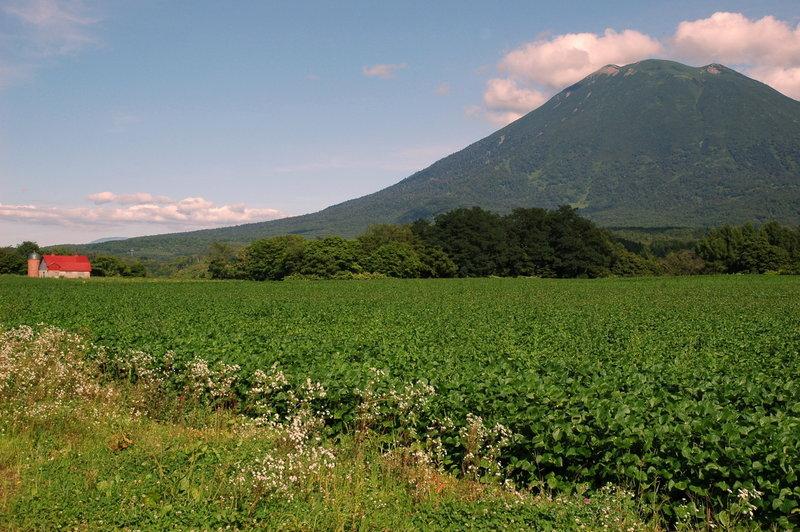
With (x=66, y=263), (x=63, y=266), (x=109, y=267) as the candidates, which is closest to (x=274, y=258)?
(x=109, y=267)

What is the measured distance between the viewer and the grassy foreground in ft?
19.8

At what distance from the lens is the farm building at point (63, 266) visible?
4208 inches

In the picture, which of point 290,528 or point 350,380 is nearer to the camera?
point 290,528

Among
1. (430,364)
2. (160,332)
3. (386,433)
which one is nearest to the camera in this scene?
(386,433)

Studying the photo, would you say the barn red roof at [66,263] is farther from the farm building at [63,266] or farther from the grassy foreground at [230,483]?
the grassy foreground at [230,483]

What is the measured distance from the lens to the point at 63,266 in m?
109

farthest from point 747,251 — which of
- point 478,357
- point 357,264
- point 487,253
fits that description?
point 478,357

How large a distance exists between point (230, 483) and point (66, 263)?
4738 inches

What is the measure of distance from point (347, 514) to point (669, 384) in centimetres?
645

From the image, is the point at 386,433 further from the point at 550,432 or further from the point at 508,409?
the point at 550,432

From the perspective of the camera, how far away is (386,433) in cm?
905

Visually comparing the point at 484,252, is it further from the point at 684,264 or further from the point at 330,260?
the point at 684,264

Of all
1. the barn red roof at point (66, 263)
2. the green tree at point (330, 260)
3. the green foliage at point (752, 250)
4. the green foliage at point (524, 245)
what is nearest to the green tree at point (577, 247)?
the green foliage at point (524, 245)

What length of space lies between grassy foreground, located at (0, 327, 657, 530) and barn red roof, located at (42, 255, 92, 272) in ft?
373
